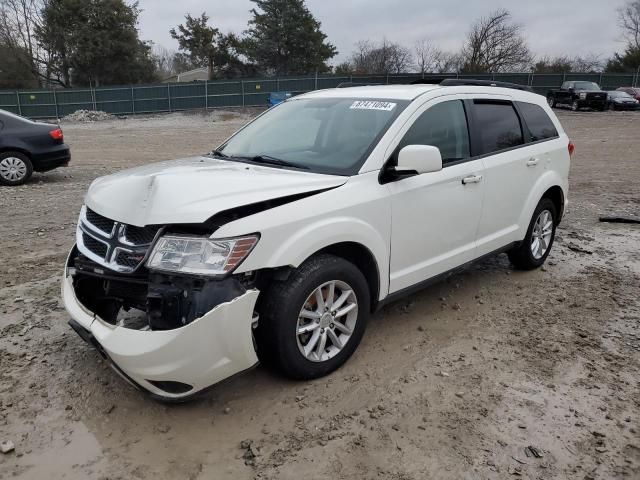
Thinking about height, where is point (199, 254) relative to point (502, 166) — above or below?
below

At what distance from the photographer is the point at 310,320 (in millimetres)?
3244

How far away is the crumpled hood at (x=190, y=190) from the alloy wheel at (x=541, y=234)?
276 cm

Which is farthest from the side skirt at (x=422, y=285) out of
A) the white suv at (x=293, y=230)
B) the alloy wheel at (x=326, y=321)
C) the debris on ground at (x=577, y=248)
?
the debris on ground at (x=577, y=248)

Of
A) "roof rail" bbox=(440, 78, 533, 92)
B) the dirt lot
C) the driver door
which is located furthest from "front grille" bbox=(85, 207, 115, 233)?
"roof rail" bbox=(440, 78, 533, 92)

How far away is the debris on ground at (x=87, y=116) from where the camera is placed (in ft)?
102

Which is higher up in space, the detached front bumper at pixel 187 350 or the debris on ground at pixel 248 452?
the detached front bumper at pixel 187 350

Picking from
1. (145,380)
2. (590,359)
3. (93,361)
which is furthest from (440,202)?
(93,361)

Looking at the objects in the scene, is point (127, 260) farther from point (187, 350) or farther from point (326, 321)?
point (326, 321)

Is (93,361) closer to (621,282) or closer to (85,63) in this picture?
(621,282)

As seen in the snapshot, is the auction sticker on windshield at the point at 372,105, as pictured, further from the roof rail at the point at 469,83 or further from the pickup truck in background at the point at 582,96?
the pickup truck in background at the point at 582,96

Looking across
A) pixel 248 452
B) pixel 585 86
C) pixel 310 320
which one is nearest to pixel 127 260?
pixel 310 320

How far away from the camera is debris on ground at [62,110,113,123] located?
31094 mm

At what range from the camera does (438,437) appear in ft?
9.43

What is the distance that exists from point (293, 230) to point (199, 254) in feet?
1.75
